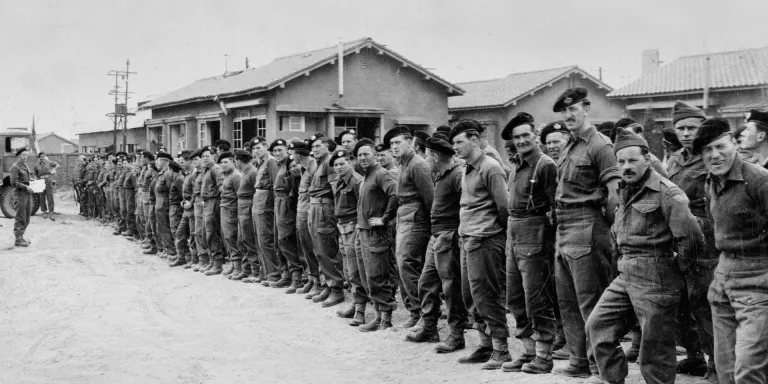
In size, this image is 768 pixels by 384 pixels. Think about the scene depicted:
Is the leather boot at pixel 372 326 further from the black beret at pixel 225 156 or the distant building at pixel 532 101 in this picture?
the distant building at pixel 532 101

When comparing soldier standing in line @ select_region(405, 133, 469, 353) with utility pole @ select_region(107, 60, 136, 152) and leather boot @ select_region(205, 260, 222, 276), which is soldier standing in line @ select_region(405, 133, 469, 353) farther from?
utility pole @ select_region(107, 60, 136, 152)

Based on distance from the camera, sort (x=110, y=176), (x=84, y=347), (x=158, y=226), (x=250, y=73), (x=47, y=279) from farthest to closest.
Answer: (x=250, y=73) → (x=110, y=176) → (x=158, y=226) → (x=47, y=279) → (x=84, y=347)

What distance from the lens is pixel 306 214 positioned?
1002 cm

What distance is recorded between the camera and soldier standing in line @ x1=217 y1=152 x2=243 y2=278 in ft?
39.5

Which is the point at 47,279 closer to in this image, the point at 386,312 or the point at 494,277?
the point at 386,312

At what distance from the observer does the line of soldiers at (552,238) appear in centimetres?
461

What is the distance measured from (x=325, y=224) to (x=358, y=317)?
1.47m

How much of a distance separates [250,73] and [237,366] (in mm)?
23247

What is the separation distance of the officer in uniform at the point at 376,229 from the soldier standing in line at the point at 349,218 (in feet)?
1.28

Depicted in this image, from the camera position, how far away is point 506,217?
654 centimetres

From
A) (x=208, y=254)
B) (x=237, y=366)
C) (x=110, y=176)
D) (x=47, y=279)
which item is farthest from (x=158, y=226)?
(x=237, y=366)

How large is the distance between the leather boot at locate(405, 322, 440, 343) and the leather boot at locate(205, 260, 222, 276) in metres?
5.95

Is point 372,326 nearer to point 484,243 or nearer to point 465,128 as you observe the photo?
point 484,243

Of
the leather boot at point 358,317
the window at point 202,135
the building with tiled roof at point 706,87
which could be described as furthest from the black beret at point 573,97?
the window at point 202,135
